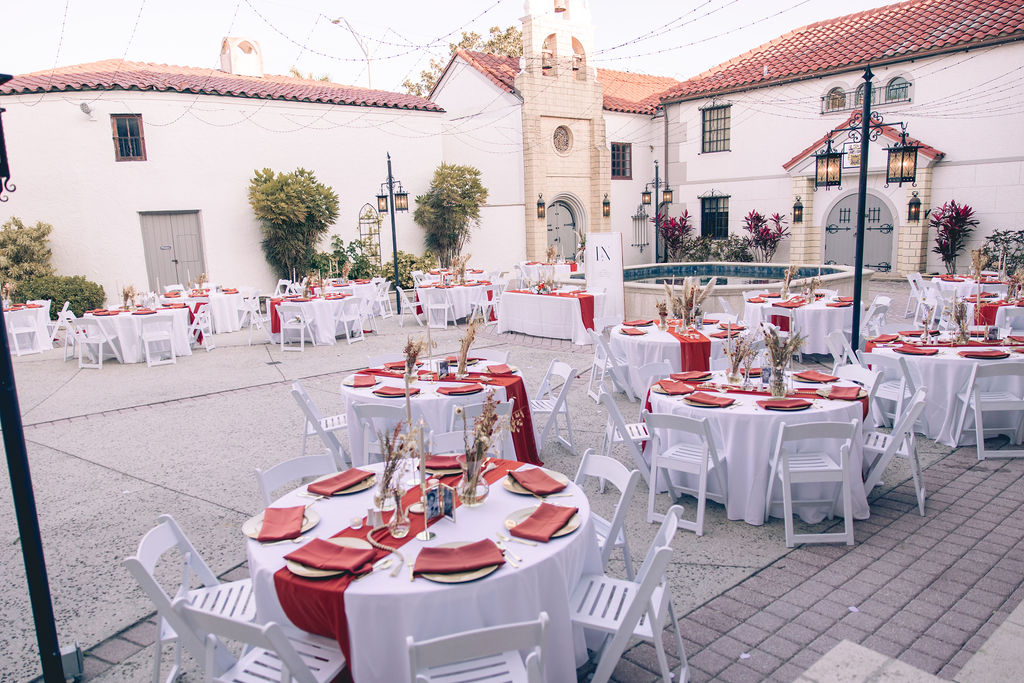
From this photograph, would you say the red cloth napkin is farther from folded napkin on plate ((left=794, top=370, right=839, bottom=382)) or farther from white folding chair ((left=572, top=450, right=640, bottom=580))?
folded napkin on plate ((left=794, top=370, right=839, bottom=382))

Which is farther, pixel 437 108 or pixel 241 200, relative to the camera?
pixel 437 108

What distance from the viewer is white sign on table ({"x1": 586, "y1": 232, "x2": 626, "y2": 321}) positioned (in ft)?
39.8

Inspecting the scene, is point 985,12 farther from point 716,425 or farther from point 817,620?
point 817,620

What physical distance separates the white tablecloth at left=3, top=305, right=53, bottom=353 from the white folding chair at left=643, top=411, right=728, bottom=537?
12060 millimetres

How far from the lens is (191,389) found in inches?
372

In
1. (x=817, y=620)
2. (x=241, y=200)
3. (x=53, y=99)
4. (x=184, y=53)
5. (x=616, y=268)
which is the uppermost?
(x=184, y=53)

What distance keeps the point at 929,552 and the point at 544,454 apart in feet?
10.3

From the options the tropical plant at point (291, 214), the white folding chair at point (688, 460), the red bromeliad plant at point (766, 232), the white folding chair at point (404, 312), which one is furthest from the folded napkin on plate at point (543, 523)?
the red bromeliad plant at point (766, 232)

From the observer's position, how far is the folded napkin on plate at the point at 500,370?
624 cm

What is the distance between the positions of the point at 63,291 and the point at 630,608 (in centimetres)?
1563

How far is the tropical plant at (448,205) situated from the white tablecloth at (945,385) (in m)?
14.7

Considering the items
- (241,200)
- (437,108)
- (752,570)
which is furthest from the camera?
(437,108)

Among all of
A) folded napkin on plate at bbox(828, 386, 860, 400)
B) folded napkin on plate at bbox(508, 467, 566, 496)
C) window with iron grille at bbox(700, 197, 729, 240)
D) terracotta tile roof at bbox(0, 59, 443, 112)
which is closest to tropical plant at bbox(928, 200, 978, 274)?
window with iron grille at bbox(700, 197, 729, 240)

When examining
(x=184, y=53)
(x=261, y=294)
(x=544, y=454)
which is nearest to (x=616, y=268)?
(x=544, y=454)
